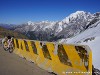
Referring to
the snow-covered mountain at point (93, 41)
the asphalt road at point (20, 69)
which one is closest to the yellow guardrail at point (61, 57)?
the asphalt road at point (20, 69)

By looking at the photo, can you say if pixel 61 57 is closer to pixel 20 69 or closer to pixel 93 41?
pixel 20 69

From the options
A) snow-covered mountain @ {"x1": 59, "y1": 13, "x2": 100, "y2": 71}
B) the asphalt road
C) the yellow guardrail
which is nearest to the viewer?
the yellow guardrail

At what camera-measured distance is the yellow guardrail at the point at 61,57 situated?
7.11m

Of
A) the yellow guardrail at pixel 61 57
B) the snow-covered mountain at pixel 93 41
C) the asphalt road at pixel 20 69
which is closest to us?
the yellow guardrail at pixel 61 57

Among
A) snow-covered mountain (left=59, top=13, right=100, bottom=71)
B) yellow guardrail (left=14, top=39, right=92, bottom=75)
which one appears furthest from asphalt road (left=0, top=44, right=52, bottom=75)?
snow-covered mountain (left=59, top=13, right=100, bottom=71)

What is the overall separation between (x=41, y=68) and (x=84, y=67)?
395 cm

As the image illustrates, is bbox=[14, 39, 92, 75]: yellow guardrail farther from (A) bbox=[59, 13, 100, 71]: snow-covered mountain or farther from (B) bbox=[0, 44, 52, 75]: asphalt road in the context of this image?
(A) bbox=[59, 13, 100, 71]: snow-covered mountain

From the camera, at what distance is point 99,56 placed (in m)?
11.5

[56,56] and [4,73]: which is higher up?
[56,56]

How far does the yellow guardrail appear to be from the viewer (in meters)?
7.11

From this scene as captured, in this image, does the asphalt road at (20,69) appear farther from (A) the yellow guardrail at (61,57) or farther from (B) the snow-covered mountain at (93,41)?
(B) the snow-covered mountain at (93,41)

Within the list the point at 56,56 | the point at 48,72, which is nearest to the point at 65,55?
the point at 56,56

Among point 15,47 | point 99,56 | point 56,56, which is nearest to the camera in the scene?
point 56,56

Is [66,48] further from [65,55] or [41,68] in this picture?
[41,68]
